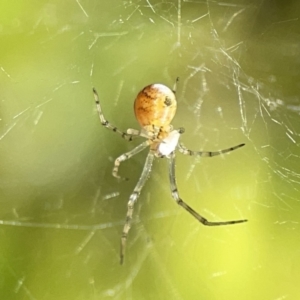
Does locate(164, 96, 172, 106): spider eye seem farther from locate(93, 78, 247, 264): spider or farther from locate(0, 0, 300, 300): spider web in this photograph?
locate(0, 0, 300, 300): spider web

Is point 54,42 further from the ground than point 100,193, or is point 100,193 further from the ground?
point 54,42

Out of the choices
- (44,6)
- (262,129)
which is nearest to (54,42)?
(44,6)

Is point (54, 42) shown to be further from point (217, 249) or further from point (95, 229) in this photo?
point (217, 249)

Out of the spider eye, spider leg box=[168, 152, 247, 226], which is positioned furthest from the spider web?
the spider eye

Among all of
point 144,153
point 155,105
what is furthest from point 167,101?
point 144,153

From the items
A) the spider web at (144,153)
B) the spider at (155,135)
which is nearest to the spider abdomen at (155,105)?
the spider at (155,135)

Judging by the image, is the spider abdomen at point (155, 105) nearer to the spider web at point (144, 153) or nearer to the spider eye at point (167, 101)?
the spider eye at point (167, 101)
